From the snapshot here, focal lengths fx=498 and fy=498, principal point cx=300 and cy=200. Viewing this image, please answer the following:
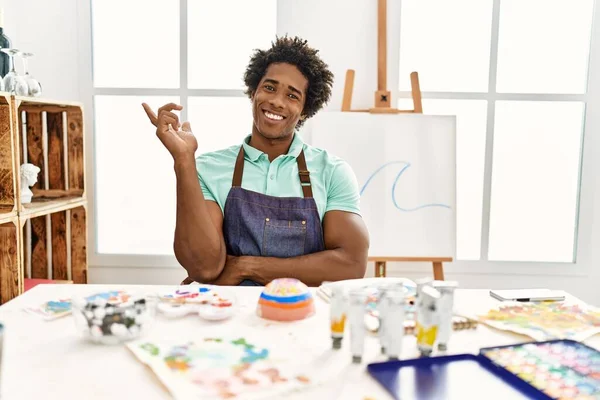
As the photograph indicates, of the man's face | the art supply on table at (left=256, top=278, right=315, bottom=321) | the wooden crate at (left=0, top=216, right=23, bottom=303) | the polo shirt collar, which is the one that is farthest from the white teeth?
the wooden crate at (left=0, top=216, right=23, bottom=303)

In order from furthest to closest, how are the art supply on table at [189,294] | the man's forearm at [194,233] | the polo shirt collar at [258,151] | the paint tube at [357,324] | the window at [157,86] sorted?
Result: the window at [157,86], the polo shirt collar at [258,151], the man's forearm at [194,233], the art supply on table at [189,294], the paint tube at [357,324]

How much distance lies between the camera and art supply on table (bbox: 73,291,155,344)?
0.91 meters

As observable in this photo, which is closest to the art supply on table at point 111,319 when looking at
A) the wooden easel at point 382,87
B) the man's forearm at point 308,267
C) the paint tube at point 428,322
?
the paint tube at point 428,322

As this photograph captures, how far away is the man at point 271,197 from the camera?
61.6 inches

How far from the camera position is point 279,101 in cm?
178

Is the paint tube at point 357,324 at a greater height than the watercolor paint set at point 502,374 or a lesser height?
greater

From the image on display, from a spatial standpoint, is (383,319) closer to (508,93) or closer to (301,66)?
(301,66)

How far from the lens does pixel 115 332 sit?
910 millimetres

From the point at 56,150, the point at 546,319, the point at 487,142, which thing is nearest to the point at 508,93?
the point at 487,142

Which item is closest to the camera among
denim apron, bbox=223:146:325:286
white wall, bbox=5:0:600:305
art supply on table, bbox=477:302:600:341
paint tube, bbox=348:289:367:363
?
paint tube, bbox=348:289:367:363

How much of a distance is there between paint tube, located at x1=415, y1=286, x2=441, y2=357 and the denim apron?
0.81m

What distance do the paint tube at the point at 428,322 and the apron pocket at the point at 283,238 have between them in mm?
809

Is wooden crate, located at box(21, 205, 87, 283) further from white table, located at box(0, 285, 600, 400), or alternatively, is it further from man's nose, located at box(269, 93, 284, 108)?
white table, located at box(0, 285, 600, 400)

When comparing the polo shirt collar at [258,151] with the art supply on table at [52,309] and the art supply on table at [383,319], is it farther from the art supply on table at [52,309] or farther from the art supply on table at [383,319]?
the art supply on table at [383,319]
